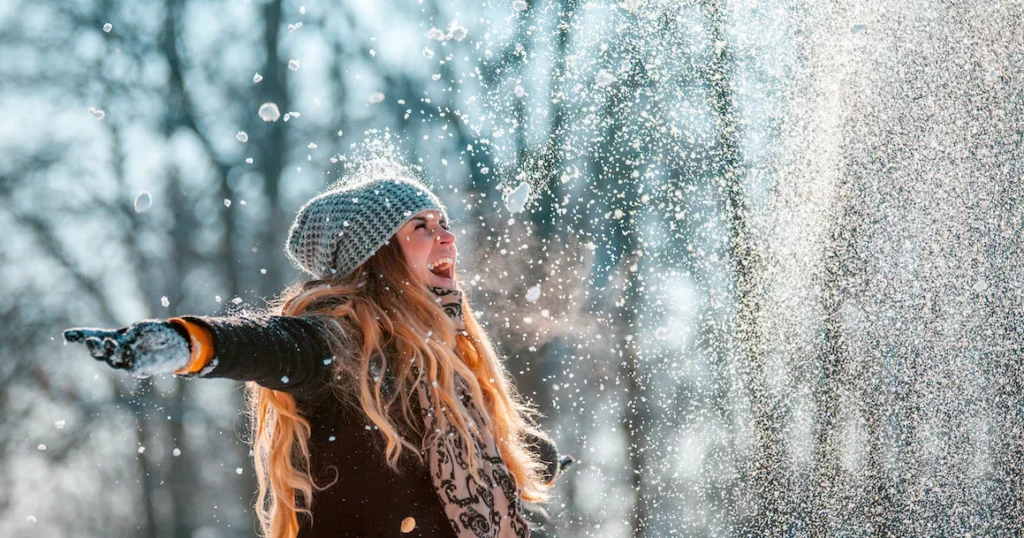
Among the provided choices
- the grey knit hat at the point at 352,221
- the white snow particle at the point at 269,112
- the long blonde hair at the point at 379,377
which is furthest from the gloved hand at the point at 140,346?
the white snow particle at the point at 269,112

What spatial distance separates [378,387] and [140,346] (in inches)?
33.4

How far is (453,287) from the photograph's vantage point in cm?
284

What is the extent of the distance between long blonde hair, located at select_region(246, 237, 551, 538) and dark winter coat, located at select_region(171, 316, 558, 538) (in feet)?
0.10

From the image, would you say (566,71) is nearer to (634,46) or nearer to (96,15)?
(634,46)

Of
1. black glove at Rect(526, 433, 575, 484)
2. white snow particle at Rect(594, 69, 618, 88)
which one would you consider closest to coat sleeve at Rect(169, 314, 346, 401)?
black glove at Rect(526, 433, 575, 484)

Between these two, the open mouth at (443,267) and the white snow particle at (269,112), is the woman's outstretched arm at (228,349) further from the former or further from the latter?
the white snow particle at (269,112)

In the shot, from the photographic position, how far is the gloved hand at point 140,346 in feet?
5.06

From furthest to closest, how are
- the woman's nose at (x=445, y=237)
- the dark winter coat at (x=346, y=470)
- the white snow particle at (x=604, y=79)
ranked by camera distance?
1. the white snow particle at (x=604, y=79)
2. the woman's nose at (x=445, y=237)
3. the dark winter coat at (x=346, y=470)

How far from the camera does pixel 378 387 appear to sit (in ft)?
7.81

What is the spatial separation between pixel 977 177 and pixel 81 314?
911cm

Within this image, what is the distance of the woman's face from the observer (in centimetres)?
279

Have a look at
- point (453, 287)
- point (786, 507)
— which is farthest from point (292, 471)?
point (786, 507)

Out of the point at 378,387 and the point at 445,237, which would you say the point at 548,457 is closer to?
the point at 445,237

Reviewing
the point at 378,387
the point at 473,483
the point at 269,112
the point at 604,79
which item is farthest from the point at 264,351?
the point at 604,79
